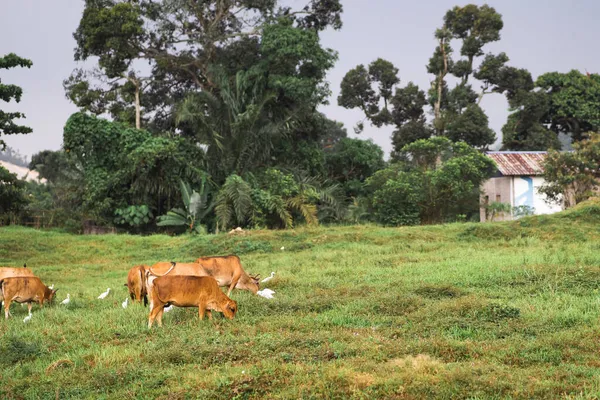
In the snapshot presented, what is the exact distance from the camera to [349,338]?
7.98 m

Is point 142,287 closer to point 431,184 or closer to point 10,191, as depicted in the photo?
point 10,191

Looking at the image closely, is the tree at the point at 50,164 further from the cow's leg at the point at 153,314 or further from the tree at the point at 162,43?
the cow's leg at the point at 153,314

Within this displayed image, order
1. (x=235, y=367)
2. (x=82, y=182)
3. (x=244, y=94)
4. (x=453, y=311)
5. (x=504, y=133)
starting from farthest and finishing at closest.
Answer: (x=504, y=133), (x=82, y=182), (x=244, y=94), (x=453, y=311), (x=235, y=367)

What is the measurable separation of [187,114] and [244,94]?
3265mm

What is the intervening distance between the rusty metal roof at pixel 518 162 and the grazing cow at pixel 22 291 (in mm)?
26577

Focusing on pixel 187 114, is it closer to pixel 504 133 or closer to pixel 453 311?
pixel 453 311

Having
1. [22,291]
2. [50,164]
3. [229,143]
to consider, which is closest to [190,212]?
[229,143]

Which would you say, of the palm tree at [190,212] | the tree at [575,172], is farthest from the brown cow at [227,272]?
the tree at [575,172]

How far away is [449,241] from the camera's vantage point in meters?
19.7

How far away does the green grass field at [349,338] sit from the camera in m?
6.41

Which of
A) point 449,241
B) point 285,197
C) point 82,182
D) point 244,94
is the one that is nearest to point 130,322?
point 449,241

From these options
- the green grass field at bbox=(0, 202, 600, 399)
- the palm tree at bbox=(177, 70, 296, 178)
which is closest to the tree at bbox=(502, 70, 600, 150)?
the palm tree at bbox=(177, 70, 296, 178)

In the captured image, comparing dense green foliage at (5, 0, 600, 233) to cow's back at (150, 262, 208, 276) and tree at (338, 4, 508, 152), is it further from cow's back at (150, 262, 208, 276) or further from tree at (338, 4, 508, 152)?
cow's back at (150, 262, 208, 276)

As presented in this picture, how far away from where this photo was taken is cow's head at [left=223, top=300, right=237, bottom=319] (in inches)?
368
